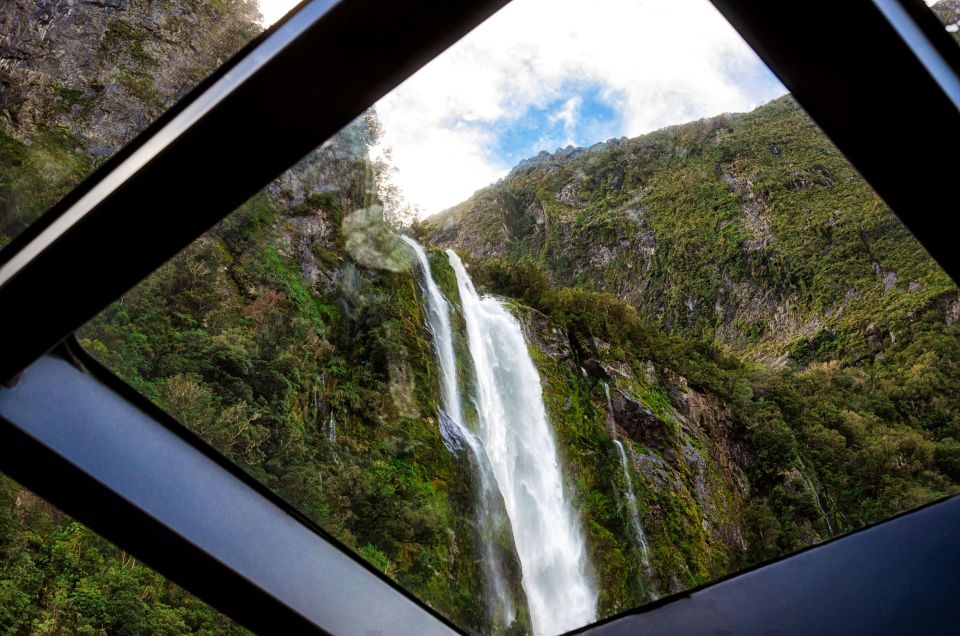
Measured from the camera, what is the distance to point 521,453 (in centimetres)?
1056

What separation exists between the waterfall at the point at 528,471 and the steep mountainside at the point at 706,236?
2.95 metres

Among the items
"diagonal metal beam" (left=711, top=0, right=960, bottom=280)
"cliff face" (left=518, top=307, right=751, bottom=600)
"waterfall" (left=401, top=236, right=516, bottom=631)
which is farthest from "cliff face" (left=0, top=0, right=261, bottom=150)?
"cliff face" (left=518, top=307, right=751, bottom=600)

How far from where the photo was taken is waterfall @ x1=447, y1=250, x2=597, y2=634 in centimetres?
912

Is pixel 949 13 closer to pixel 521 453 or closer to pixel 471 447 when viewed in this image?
pixel 471 447

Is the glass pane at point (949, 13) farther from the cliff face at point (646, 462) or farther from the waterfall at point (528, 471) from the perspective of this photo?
the cliff face at point (646, 462)

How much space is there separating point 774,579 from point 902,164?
0.52 m

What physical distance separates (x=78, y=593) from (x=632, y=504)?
8946 millimetres

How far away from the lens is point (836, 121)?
0.52m

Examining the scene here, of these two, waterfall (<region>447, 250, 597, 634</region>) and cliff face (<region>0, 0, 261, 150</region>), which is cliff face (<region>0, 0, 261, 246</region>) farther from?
waterfall (<region>447, 250, 597, 634</region>)

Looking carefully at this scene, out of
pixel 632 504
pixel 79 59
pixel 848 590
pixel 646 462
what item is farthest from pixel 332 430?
pixel 848 590

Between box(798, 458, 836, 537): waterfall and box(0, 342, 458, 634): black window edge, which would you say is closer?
box(0, 342, 458, 634): black window edge

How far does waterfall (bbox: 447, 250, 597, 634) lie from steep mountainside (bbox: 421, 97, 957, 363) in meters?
2.95

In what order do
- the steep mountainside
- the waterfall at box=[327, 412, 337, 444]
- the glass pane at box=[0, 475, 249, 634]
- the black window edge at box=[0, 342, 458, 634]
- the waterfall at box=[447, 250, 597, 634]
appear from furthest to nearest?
the steep mountainside
the waterfall at box=[447, 250, 597, 634]
the waterfall at box=[327, 412, 337, 444]
the glass pane at box=[0, 475, 249, 634]
the black window edge at box=[0, 342, 458, 634]

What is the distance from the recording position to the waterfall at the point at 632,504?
33.8 feet
